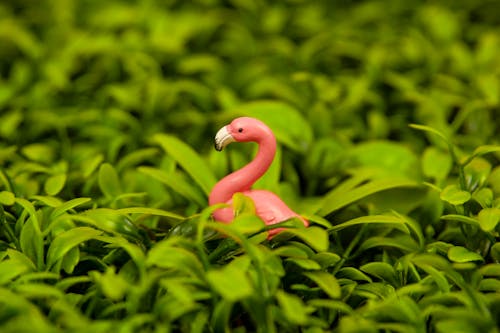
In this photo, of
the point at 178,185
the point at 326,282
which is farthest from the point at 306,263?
the point at 178,185

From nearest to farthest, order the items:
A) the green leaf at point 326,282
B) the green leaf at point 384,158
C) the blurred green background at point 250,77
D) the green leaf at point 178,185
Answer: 1. the green leaf at point 326,282
2. the green leaf at point 178,185
3. the green leaf at point 384,158
4. the blurred green background at point 250,77

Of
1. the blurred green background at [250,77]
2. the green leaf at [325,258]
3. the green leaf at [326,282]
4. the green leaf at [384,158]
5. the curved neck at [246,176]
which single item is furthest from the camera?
the blurred green background at [250,77]

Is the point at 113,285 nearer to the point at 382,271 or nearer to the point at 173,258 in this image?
the point at 173,258

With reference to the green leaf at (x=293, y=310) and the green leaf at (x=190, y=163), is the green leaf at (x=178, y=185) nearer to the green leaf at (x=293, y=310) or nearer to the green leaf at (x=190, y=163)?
the green leaf at (x=190, y=163)

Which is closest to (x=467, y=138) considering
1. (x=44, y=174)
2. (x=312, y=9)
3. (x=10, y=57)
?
(x=312, y=9)

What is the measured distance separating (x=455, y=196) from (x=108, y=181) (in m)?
0.81

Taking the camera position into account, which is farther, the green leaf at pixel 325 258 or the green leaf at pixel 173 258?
the green leaf at pixel 325 258

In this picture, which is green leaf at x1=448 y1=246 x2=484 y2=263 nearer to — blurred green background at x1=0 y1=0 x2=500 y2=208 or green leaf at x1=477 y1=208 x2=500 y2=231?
green leaf at x1=477 y1=208 x2=500 y2=231

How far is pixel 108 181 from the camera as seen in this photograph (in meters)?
1.53

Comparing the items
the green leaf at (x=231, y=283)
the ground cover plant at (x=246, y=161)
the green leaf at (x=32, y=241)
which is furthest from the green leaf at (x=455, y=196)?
the green leaf at (x=32, y=241)

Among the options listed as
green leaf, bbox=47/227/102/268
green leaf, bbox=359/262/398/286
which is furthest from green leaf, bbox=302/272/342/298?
green leaf, bbox=47/227/102/268

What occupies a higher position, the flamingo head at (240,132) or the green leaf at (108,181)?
the flamingo head at (240,132)

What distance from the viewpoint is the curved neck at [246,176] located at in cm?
138

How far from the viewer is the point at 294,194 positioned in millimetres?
1679
